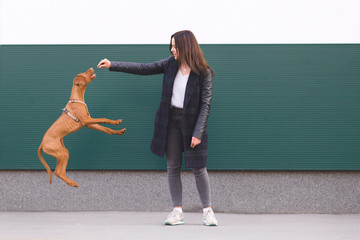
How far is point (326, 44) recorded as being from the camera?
3496 mm

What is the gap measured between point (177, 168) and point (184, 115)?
1.27 feet

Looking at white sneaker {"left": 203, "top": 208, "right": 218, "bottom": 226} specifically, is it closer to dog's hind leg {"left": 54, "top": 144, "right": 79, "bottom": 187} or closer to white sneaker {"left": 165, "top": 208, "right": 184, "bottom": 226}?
white sneaker {"left": 165, "top": 208, "right": 184, "bottom": 226}

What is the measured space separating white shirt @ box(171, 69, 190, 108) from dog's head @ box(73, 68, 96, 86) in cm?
68

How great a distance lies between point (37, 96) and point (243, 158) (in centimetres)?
174

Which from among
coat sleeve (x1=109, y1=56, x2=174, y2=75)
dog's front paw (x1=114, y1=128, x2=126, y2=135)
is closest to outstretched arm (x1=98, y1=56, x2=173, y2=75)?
coat sleeve (x1=109, y1=56, x2=174, y2=75)

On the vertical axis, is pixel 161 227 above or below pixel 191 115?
below

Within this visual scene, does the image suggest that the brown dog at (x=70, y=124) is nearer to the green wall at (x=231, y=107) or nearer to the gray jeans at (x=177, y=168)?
the green wall at (x=231, y=107)

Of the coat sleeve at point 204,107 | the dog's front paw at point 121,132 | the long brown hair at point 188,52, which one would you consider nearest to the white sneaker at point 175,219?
the coat sleeve at point 204,107

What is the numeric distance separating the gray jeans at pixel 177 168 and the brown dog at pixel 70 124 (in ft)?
1.56

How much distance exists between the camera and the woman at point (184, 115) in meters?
2.96

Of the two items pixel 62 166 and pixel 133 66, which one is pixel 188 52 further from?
pixel 62 166

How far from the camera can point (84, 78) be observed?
3.25m

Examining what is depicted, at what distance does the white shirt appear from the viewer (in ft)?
9.81

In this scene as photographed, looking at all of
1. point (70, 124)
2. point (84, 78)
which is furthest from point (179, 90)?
point (70, 124)
